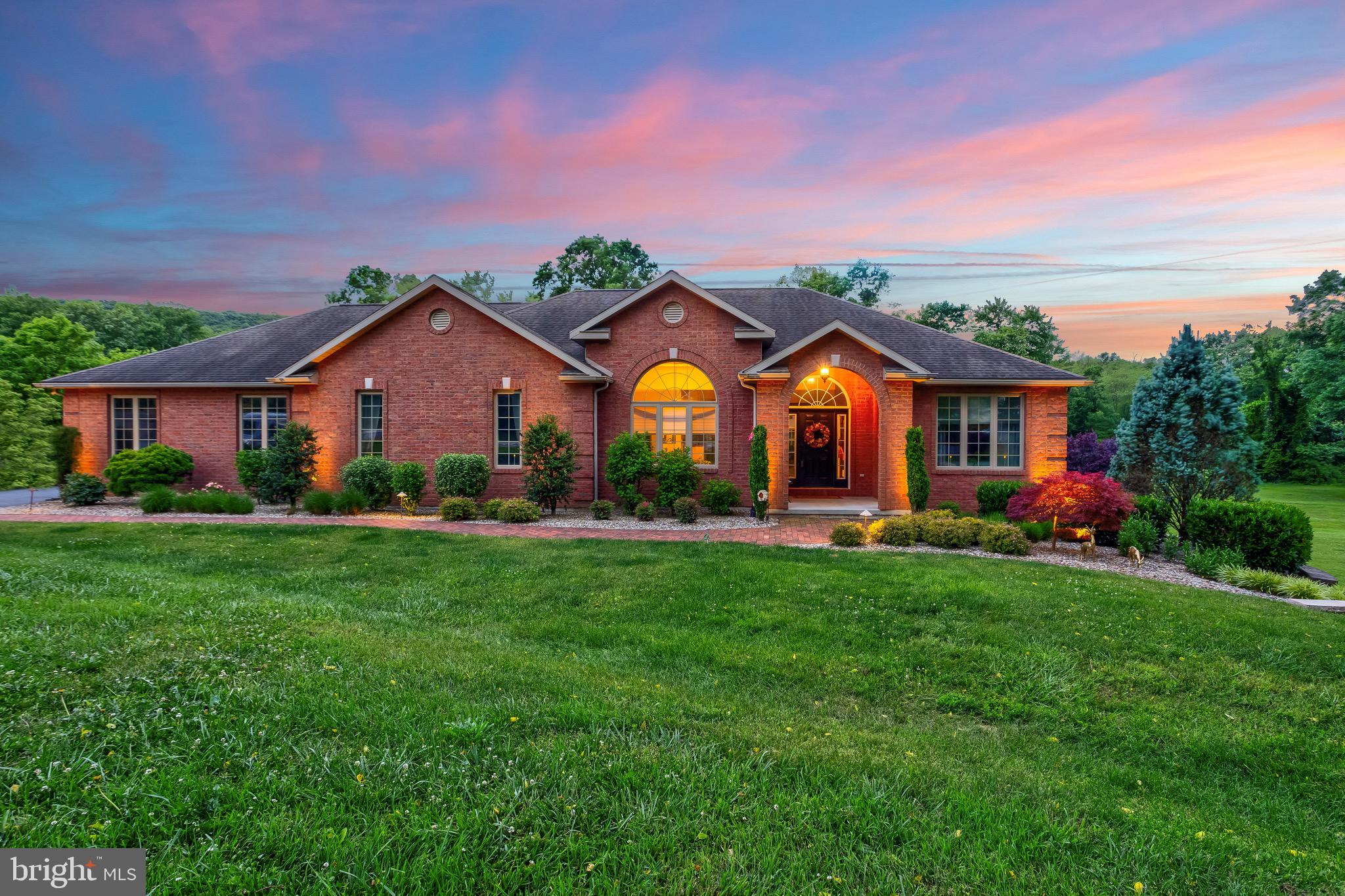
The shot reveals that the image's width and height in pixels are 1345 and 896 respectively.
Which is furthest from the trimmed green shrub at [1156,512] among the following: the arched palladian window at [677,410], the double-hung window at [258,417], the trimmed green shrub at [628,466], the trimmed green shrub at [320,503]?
the double-hung window at [258,417]

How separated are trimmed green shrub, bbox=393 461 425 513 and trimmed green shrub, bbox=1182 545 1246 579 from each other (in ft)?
56.1

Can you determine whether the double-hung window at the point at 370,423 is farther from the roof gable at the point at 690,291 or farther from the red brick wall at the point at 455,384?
the roof gable at the point at 690,291

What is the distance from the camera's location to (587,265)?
1670 inches

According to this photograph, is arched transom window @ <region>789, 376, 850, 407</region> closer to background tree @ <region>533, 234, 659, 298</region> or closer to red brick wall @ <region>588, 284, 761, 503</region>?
red brick wall @ <region>588, 284, 761, 503</region>

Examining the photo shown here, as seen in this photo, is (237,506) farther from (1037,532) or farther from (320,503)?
(1037,532)

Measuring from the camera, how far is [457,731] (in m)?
3.64

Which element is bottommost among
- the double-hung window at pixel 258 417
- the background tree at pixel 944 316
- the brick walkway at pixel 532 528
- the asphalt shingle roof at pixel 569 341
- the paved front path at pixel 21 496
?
the brick walkway at pixel 532 528

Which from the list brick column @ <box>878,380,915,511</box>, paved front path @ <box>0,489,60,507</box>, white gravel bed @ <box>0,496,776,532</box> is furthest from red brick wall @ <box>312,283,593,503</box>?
paved front path @ <box>0,489,60,507</box>

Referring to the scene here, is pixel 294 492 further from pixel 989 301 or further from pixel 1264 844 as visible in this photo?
pixel 989 301

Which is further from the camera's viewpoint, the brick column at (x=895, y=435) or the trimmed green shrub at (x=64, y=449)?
the trimmed green shrub at (x=64, y=449)

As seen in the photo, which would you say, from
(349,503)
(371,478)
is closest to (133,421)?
(371,478)

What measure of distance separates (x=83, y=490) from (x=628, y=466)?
15074 millimetres

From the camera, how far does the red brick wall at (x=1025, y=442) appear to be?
1692cm

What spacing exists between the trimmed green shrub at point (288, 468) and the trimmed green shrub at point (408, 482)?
268 centimetres
